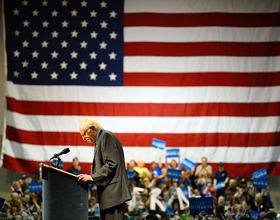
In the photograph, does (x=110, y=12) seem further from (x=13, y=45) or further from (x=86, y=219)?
(x=86, y=219)

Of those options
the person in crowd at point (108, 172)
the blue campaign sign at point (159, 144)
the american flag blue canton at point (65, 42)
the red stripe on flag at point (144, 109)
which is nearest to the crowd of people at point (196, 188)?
the blue campaign sign at point (159, 144)

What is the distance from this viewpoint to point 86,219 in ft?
9.99

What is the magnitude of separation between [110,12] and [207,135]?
3.96 metres

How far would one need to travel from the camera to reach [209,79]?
10656 mm

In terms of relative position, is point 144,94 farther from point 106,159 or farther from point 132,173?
point 106,159

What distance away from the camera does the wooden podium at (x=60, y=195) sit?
9.59 feet

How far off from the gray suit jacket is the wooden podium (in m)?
0.17

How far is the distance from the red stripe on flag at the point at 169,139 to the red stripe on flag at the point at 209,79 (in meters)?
1.26

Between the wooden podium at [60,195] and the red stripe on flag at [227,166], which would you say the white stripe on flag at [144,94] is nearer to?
the red stripe on flag at [227,166]

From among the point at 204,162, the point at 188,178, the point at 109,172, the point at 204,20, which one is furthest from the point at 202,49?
the point at 109,172

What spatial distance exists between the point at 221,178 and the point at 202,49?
3.26 meters

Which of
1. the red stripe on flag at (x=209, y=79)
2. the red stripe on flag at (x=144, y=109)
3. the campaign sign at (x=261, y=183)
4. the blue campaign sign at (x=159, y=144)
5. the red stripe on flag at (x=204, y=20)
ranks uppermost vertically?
the red stripe on flag at (x=204, y=20)

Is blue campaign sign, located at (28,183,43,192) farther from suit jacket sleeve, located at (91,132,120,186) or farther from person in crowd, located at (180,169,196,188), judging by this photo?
suit jacket sleeve, located at (91,132,120,186)

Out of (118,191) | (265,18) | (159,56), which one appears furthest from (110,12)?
(118,191)
